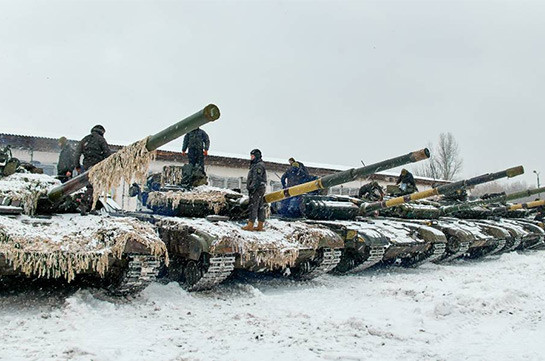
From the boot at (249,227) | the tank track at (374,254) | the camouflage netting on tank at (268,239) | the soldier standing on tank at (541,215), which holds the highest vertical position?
the soldier standing on tank at (541,215)

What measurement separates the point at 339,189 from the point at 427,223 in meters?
15.3

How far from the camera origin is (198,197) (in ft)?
25.7

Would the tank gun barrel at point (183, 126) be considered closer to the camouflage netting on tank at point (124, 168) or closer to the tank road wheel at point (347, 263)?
the camouflage netting on tank at point (124, 168)

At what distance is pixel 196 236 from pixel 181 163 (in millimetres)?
14832

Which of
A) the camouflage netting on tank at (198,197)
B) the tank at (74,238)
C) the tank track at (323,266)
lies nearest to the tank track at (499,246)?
the tank track at (323,266)

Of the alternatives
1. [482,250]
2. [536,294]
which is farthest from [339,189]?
[536,294]

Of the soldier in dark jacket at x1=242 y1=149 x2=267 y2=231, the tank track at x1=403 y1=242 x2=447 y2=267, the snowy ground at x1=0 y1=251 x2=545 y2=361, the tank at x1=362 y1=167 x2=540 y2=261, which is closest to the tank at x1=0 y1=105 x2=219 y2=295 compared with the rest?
the snowy ground at x1=0 y1=251 x2=545 y2=361

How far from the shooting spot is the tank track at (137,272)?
18.5 ft

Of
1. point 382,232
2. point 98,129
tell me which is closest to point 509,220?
point 382,232

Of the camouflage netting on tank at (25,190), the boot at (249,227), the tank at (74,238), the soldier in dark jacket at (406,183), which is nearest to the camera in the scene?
the tank at (74,238)

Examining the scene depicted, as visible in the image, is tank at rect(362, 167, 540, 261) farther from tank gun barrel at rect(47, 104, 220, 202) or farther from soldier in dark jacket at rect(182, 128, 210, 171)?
tank gun barrel at rect(47, 104, 220, 202)

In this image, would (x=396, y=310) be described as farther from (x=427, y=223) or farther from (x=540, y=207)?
(x=540, y=207)

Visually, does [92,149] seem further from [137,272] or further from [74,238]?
[137,272]

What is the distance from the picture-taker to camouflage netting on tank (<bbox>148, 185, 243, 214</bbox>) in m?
7.76
